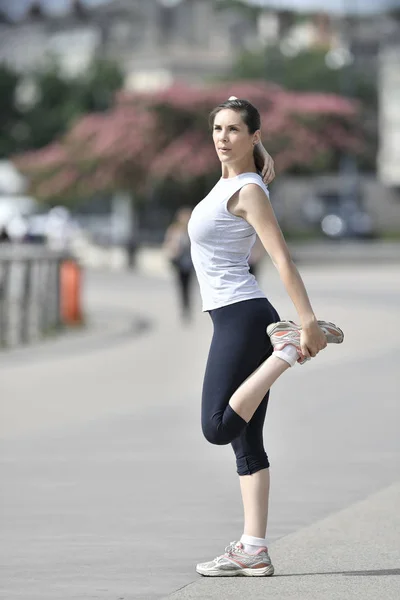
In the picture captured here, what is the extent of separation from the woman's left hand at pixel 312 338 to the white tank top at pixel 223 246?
0.34 meters

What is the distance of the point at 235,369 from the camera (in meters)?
6.47

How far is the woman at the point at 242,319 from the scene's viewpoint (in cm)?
632

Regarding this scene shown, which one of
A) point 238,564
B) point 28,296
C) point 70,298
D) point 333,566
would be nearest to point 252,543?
point 238,564

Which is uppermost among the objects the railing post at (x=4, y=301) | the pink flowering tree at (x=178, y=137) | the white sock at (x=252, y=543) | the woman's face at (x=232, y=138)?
the pink flowering tree at (x=178, y=137)

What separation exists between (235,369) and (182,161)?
145 feet

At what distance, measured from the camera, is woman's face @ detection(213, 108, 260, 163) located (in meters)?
6.49

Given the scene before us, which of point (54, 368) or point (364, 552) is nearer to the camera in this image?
point (364, 552)

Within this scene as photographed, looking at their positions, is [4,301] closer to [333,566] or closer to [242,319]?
[333,566]

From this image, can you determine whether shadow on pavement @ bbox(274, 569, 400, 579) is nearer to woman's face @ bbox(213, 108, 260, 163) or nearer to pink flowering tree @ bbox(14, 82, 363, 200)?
woman's face @ bbox(213, 108, 260, 163)

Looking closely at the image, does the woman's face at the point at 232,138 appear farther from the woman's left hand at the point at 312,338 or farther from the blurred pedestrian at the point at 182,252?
the blurred pedestrian at the point at 182,252

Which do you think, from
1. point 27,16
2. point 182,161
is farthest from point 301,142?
point 27,16

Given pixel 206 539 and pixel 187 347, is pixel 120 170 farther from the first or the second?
pixel 206 539

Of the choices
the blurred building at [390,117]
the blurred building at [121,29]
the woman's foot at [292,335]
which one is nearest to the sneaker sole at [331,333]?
the woman's foot at [292,335]

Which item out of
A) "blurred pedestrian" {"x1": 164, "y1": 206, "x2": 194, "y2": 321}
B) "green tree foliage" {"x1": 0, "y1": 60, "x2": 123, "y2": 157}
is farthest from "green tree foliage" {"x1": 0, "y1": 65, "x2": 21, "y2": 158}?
"blurred pedestrian" {"x1": 164, "y1": 206, "x2": 194, "y2": 321}
